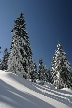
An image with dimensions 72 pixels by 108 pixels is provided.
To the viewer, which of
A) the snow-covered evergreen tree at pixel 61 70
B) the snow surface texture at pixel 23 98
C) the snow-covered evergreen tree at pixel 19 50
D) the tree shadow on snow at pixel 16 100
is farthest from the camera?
the snow-covered evergreen tree at pixel 61 70

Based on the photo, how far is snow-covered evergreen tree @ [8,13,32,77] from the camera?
1040 inches

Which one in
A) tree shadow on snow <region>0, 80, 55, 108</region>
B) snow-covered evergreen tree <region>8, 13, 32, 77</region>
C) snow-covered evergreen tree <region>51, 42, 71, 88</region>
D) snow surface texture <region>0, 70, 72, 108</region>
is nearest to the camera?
tree shadow on snow <region>0, 80, 55, 108</region>

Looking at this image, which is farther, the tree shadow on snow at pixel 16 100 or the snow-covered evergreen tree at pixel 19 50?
the snow-covered evergreen tree at pixel 19 50

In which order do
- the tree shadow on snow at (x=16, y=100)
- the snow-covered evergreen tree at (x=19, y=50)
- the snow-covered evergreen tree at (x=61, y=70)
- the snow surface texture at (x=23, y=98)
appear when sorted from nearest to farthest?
1. the tree shadow on snow at (x=16, y=100)
2. the snow surface texture at (x=23, y=98)
3. the snow-covered evergreen tree at (x=19, y=50)
4. the snow-covered evergreen tree at (x=61, y=70)

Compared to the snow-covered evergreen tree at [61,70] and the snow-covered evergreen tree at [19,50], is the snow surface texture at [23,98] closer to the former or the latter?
the snow-covered evergreen tree at [19,50]

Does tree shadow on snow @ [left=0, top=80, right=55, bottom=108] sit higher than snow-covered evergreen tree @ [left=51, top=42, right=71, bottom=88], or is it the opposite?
snow-covered evergreen tree @ [left=51, top=42, right=71, bottom=88]

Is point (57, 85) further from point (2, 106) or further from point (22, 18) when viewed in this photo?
point (2, 106)

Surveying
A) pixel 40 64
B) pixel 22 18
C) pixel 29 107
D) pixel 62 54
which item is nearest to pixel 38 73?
pixel 40 64

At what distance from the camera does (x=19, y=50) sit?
2781 centimetres

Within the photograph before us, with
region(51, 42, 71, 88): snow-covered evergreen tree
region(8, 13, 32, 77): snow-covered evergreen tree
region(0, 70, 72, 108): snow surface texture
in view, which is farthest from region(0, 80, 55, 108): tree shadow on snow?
region(51, 42, 71, 88): snow-covered evergreen tree

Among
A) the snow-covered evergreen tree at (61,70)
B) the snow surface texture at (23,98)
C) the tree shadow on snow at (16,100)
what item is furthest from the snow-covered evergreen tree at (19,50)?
the tree shadow on snow at (16,100)

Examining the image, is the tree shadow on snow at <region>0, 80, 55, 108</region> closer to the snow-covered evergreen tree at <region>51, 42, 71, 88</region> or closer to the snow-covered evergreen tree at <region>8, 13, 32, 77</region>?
the snow-covered evergreen tree at <region>8, 13, 32, 77</region>

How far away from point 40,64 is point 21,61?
120 feet

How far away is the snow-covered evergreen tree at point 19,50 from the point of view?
86.6 ft
